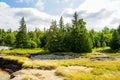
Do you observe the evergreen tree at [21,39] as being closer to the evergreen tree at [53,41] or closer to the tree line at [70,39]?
the tree line at [70,39]

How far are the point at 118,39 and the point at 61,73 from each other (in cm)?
7479

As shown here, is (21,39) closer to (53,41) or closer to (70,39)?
(53,41)

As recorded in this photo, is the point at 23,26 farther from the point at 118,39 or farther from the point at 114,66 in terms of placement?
the point at 114,66

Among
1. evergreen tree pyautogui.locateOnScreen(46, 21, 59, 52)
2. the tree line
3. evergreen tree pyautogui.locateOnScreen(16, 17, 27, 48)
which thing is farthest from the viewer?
evergreen tree pyautogui.locateOnScreen(16, 17, 27, 48)

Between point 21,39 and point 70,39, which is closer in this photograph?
point 70,39

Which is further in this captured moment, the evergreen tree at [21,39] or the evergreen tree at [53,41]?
the evergreen tree at [21,39]

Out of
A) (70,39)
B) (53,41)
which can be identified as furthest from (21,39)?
(70,39)

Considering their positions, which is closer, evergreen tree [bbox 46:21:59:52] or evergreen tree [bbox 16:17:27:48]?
evergreen tree [bbox 46:21:59:52]

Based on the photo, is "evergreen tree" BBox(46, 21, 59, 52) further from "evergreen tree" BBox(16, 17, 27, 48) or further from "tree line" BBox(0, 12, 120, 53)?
"evergreen tree" BBox(16, 17, 27, 48)

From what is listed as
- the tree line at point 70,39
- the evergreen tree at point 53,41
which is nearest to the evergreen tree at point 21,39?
the tree line at point 70,39

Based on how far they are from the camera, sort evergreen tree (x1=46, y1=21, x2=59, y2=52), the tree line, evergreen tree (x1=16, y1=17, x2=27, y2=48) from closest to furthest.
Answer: the tree line
evergreen tree (x1=46, y1=21, x2=59, y2=52)
evergreen tree (x1=16, y1=17, x2=27, y2=48)

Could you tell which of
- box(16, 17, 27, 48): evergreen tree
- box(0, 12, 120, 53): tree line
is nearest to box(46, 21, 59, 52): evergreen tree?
box(0, 12, 120, 53): tree line

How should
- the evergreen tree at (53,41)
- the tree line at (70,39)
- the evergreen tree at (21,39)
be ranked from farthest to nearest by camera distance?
the evergreen tree at (21,39), the evergreen tree at (53,41), the tree line at (70,39)

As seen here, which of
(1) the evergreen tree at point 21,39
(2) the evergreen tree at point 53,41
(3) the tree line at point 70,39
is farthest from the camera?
(1) the evergreen tree at point 21,39
